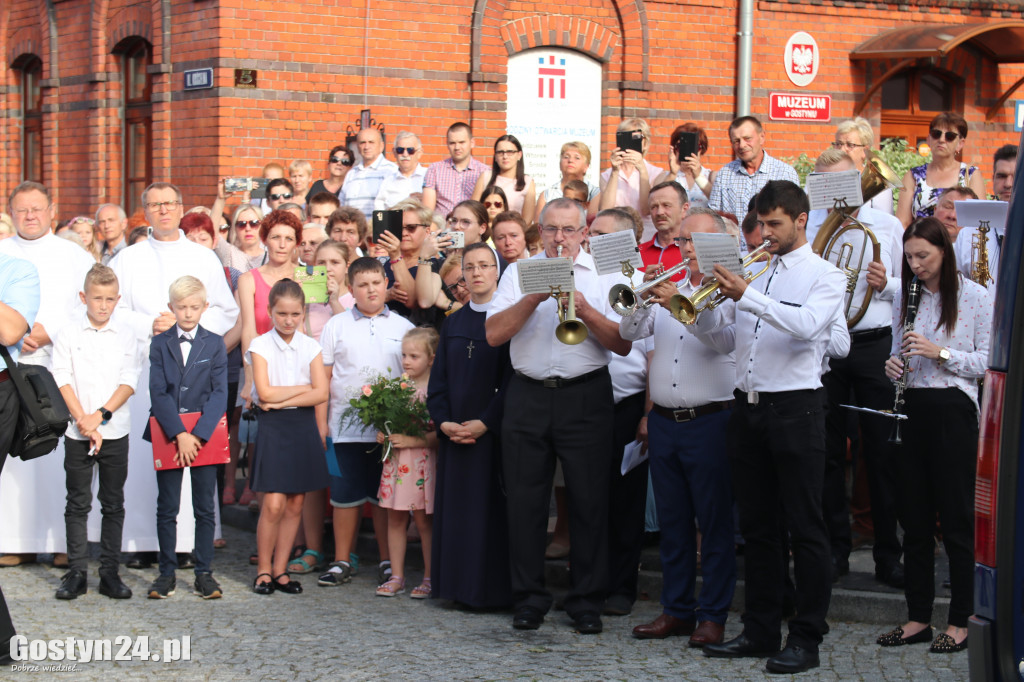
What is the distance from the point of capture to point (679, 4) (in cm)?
1625

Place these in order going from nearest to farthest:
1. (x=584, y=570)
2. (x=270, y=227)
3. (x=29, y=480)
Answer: (x=584, y=570) → (x=29, y=480) → (x=270, y=227)

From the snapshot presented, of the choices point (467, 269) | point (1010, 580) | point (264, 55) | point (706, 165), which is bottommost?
point (1010, 580)

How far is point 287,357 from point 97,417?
117cm

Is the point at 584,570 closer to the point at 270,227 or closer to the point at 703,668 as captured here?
the point at 703,668

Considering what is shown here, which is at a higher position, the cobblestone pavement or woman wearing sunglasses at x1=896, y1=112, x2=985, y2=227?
woman wearing sunglasses at x1=896, y1=112, x2=985, y2=227

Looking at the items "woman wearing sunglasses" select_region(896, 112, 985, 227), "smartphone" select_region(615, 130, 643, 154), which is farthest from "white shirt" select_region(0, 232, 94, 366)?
"woman wearing sunglasses" select_region(896, 112, 985, 227)

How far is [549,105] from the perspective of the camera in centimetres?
1580

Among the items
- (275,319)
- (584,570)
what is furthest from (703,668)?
(275,319)

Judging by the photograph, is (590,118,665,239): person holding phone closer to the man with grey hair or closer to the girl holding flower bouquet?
the girl holding flower bouquet

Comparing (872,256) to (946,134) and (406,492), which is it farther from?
(406,492)

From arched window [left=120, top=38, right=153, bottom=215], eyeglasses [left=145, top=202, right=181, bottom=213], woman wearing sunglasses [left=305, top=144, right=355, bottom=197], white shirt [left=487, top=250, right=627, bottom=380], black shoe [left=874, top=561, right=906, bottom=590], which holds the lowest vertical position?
black shoe [left=874, top=561, right=906, bottom=590]

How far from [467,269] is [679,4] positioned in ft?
32.8

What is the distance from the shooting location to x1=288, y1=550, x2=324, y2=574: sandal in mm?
8172

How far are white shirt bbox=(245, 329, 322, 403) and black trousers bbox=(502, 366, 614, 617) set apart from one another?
1.50 metres
